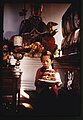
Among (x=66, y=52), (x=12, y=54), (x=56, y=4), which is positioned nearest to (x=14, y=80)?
(x=12, y=54)

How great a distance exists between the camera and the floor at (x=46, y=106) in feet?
8.45

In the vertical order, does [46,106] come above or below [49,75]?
below

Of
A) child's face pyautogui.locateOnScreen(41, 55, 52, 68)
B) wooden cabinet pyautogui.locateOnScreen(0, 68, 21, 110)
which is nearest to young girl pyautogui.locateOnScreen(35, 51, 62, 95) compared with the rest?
child's face pyautogui.locateOnScreen(41, 55, 52, 68)

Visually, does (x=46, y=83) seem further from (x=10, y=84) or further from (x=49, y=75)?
(x=10, y=84)

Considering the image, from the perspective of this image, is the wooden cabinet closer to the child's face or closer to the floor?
the floor

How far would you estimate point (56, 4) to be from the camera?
8.64 feet

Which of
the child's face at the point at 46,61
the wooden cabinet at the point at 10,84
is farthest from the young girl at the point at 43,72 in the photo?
the wooden cabinet at the point at 10,84

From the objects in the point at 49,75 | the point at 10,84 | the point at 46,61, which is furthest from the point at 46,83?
the point at 10,84

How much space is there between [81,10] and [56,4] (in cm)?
24

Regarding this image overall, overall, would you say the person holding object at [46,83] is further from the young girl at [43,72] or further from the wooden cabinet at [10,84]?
the wooden cabinet at [10,84]

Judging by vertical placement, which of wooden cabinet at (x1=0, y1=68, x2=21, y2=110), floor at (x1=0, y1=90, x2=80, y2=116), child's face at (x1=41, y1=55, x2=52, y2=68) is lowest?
floor at (x1=0, y1=90, x2=80, y2=116)

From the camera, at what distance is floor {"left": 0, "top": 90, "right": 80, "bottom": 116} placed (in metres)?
2.58

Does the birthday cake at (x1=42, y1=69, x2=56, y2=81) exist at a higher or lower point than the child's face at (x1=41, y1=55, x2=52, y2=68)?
lower

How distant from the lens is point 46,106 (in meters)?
2.62
